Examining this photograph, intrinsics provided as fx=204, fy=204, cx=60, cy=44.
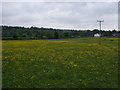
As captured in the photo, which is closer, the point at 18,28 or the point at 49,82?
the point at 49,82

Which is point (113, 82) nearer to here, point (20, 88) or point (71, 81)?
point (71, 81)

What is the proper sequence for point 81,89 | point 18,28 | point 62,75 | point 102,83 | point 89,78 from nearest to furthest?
point 81,89
point 102,83
point 89,78
point 62,75
point 18,28

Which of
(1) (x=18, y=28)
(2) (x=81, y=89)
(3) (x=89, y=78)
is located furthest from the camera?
(1) (x=18, y=28)

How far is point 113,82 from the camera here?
390 inches

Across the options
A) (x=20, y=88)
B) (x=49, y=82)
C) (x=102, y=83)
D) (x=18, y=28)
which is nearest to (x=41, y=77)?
(x=49, y=82)

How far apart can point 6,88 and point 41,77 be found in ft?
8.32

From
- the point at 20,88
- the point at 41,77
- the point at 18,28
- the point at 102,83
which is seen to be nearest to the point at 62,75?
the point at 41,77

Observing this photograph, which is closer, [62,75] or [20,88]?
[20,88]

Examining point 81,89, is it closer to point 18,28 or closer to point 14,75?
point 14,75

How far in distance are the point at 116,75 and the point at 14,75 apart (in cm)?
565

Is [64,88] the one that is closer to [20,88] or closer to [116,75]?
[20,88]

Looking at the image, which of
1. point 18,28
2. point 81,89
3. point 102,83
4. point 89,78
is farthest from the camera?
point 18,28

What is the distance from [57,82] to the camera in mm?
9789

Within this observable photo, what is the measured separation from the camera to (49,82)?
384 inches
